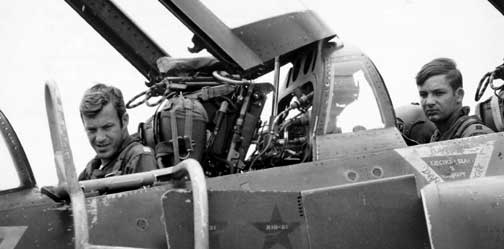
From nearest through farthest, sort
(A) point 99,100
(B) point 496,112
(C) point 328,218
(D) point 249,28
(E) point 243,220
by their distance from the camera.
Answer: (E) point 243,220, (C) point 328,218, (A) point 99,100, (D) point 249,28, (B) point 496,112

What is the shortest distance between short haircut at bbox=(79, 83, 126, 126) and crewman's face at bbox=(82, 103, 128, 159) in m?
0.02

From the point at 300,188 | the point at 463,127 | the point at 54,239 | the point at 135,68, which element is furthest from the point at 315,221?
the point at 135,68

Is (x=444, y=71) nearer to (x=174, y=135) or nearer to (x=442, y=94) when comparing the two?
(x=442, y=94)

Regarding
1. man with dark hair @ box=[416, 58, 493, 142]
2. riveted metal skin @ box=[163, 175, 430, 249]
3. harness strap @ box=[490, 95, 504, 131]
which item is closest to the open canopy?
man with dark hair @ box=[416, 58, 493, 142]

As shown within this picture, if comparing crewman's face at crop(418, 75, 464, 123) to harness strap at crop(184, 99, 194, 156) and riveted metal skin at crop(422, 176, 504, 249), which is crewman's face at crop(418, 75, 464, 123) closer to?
riveted metal skin at crop(422, 176, 504, 249)

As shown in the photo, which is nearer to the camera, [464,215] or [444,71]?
[464,215]

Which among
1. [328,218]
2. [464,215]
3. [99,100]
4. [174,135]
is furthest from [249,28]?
[464,215]

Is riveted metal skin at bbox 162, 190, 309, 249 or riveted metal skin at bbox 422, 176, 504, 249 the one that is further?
riveted metal skin at bbox 422, 176, 504, 249

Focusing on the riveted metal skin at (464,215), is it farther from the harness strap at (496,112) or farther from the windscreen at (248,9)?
the windscreen at (248,9)

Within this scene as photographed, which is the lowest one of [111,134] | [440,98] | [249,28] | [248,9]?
[111,134]

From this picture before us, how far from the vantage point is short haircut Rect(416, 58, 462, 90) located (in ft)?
17.4

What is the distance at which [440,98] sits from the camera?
5.27 meters

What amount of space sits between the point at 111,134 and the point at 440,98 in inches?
78.2

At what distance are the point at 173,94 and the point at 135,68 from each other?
0.95 m
